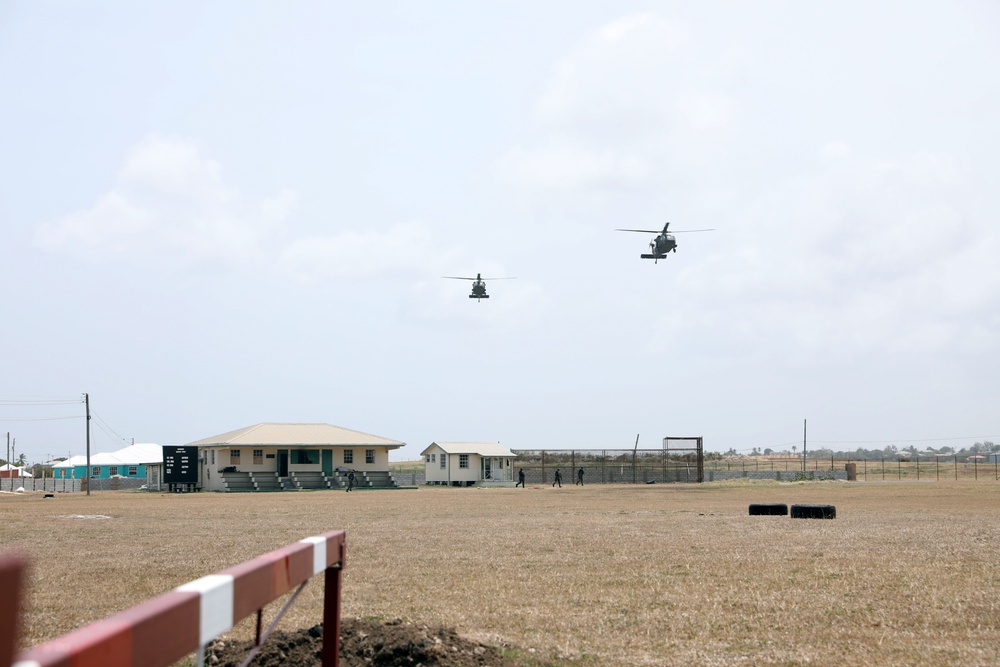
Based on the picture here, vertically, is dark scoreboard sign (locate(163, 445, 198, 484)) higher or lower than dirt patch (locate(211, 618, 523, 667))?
lower

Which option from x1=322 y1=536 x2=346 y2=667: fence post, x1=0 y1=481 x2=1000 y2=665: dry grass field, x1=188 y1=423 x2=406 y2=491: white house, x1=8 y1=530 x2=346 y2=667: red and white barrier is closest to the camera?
x1=8 y1=530 x2=346 y2=667: red and white barrier

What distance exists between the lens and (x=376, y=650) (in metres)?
7.85

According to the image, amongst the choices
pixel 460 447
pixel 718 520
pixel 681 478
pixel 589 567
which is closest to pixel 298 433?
pixel 460 447

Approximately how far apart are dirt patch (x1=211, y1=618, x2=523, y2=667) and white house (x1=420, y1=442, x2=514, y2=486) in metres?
73.6

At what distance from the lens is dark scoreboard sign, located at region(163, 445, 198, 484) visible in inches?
2884

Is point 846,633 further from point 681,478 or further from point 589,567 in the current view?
point 681,478

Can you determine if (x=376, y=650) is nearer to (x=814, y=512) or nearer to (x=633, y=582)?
(x=633, y=582)

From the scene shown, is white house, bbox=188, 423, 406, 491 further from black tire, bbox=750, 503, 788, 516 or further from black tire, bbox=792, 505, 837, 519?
black tire, bbox=792, 505, 837, 519

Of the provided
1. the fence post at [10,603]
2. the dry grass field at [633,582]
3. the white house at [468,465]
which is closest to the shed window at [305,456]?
the white house at [468,465]

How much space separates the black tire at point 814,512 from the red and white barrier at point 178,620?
25132 mm

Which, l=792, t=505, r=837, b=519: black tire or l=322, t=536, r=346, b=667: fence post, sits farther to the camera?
l=792, t=505, r=837, b=519: black tire

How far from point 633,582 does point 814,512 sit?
629 inches

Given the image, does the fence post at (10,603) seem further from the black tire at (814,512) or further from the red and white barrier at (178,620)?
the black tire at (814,512)

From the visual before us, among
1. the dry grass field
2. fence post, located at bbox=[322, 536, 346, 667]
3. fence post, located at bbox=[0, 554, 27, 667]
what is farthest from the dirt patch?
fence post, located at bbox=[0, 554, 27, 667]
